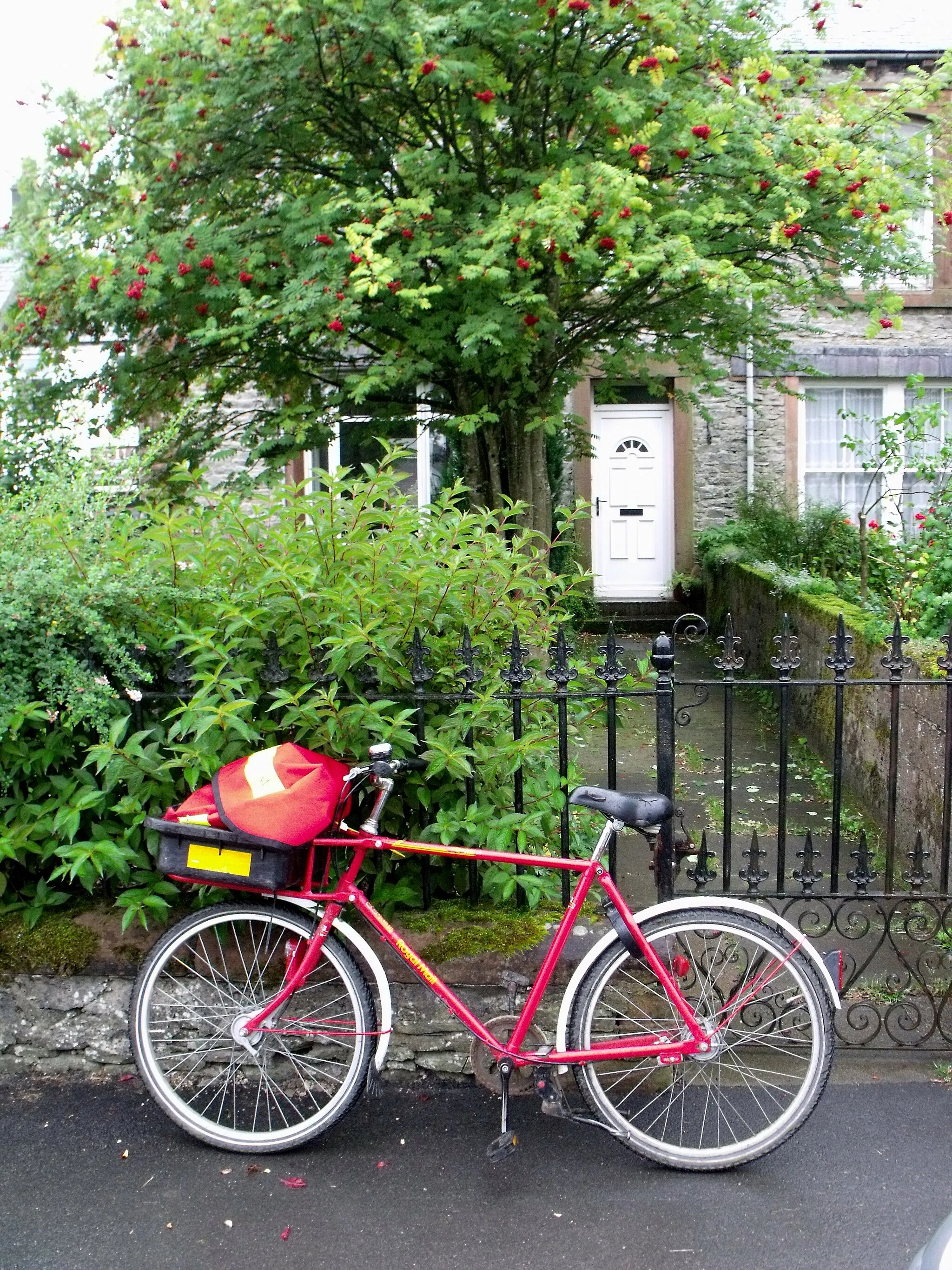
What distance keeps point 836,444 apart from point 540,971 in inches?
493

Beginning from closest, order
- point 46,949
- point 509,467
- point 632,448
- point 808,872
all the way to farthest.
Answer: point 46,949
point 808,872
point 509,467
point 632,448

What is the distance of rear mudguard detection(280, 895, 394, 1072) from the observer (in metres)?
2.91

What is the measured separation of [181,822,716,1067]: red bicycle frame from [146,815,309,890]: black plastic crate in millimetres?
57

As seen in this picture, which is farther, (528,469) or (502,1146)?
(528,469)

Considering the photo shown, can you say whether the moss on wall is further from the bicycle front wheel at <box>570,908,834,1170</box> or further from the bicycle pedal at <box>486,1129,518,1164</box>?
the bicycle front wheel at <box>570,908,834,1170</box>

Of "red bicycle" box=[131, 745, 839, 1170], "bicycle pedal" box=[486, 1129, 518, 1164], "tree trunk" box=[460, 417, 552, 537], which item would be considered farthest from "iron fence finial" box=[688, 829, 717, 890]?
"tree trunk" box=[460, 417, 552, 537]

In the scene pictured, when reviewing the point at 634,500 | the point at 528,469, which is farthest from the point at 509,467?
the point at 634,500

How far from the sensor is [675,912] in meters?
2.88

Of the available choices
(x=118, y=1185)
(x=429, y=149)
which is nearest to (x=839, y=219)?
(x=429, y=149)

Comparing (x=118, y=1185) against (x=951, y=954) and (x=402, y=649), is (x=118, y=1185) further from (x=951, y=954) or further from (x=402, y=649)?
(x=951, y=954)

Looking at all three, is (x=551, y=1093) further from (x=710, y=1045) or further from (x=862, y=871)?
(x=862, y=871)

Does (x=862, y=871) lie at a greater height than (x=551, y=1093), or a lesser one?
greater

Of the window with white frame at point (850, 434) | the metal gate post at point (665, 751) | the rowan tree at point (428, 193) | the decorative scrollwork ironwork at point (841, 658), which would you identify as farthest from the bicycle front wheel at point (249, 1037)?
the window with white frame at point (850, 434)

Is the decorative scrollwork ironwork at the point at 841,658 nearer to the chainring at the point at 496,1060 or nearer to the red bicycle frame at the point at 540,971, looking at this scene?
the red bicycle frame at the point at 540,971
